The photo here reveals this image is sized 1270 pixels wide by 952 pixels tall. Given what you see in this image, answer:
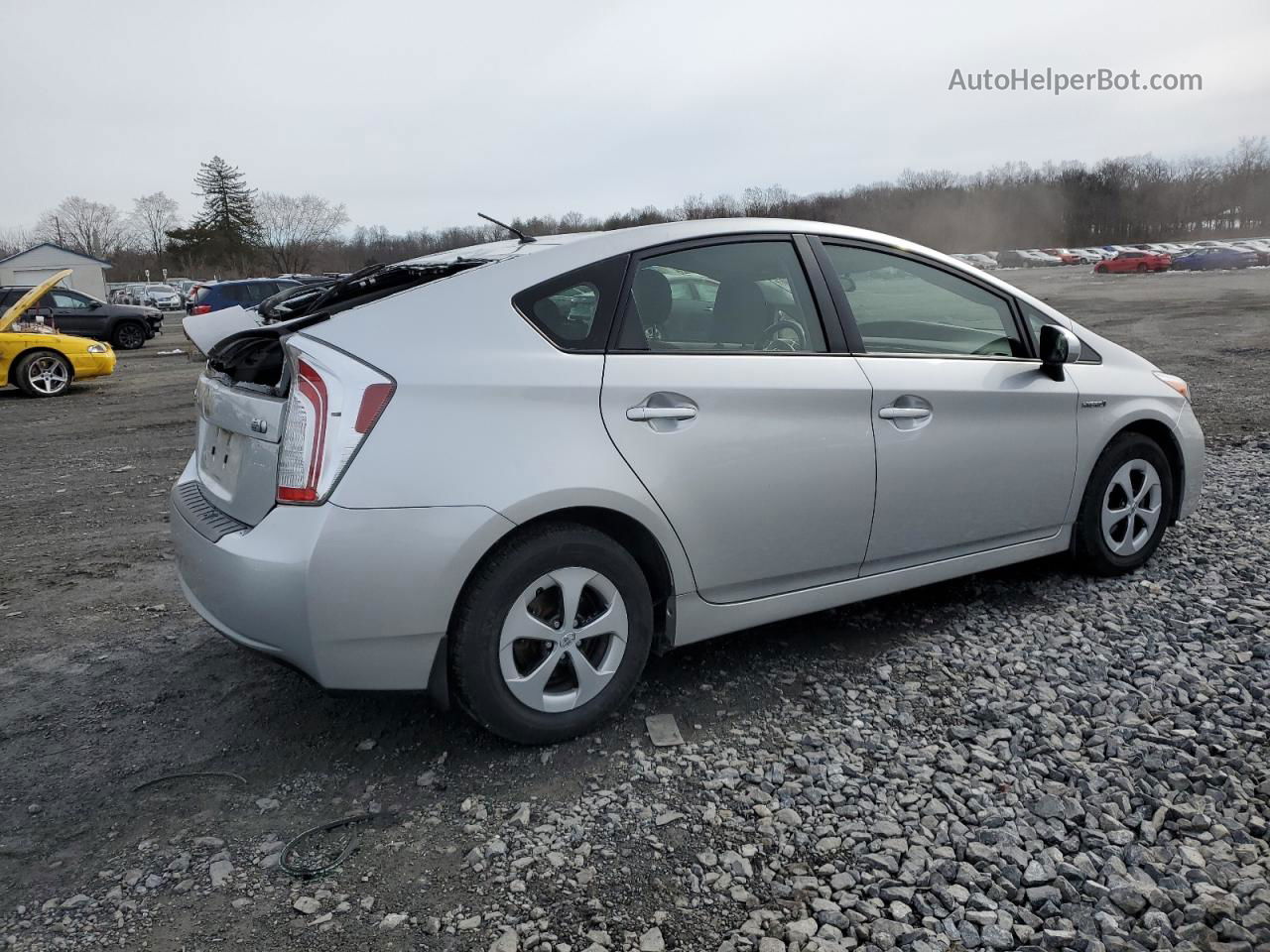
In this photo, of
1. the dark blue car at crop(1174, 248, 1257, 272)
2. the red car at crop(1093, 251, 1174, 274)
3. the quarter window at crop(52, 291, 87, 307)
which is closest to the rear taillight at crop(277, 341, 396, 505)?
the quarter window at crop(52, 291, 87, 307)

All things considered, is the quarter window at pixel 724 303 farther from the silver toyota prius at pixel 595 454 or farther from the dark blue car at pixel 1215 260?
the dark blue car at pixel 1215 260

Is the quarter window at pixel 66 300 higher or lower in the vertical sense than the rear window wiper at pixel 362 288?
higher

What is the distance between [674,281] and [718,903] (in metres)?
1.98

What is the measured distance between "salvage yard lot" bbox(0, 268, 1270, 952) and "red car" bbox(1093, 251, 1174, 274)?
55100 mm

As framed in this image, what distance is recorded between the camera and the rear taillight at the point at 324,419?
9.10ft

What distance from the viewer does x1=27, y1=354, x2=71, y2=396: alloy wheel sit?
580 inches

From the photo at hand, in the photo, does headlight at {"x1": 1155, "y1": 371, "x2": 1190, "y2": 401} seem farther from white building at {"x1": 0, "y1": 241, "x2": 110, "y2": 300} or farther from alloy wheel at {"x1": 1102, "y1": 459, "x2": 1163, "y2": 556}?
white building at {"x1": 0, "y1": 241, "x2": 110, "y2": 300}

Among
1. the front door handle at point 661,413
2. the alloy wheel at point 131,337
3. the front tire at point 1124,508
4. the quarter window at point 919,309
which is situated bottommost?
the front tire at point 1124,508

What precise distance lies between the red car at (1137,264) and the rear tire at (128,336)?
48.5 metres

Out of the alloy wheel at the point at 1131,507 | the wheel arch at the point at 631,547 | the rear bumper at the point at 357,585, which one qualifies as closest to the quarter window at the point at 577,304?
the wheel arch at the point at 631,547

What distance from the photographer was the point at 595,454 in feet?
9.91

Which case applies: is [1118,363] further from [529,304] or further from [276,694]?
[276,694]

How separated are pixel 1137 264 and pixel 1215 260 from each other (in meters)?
3.76

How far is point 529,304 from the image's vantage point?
3.13m
